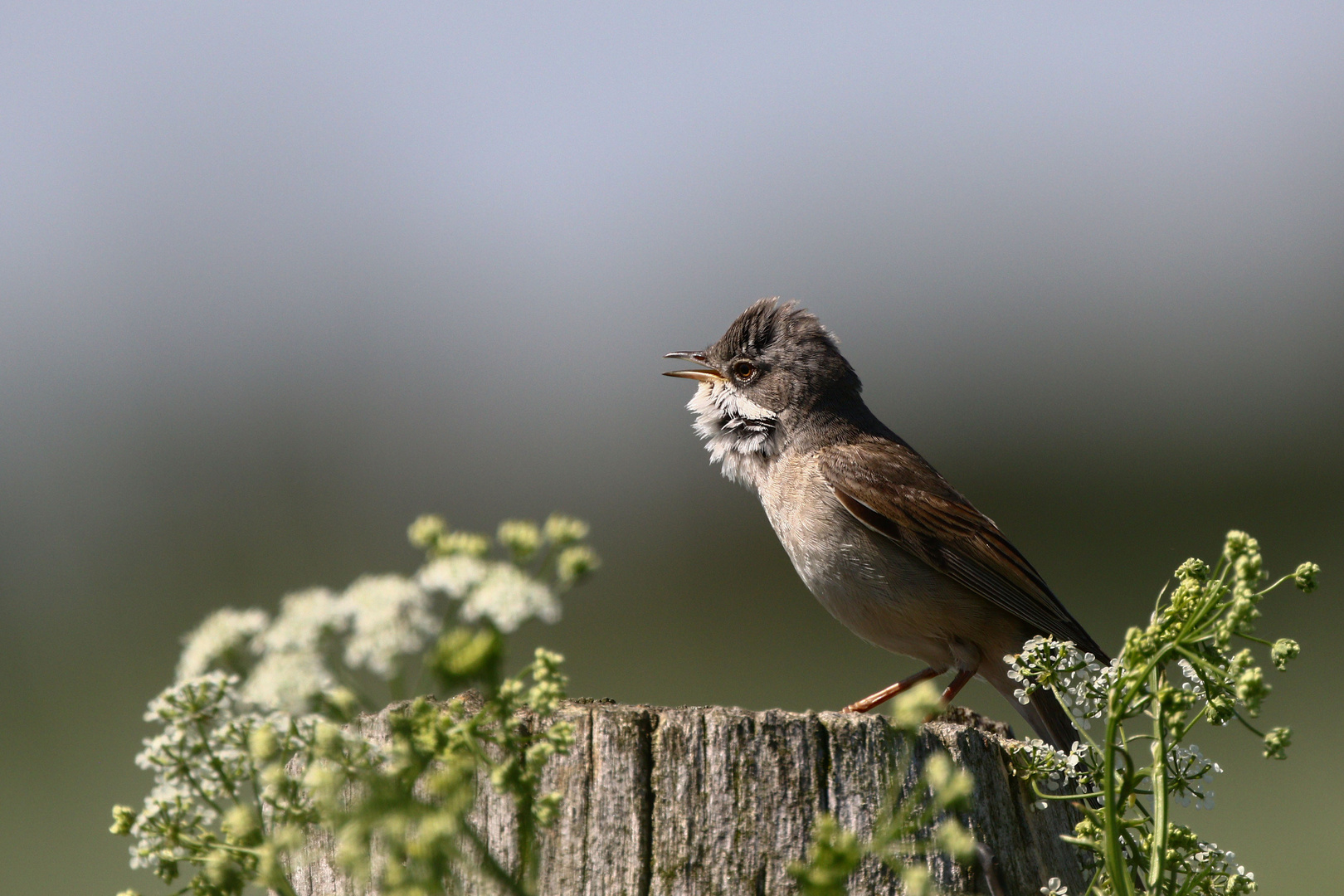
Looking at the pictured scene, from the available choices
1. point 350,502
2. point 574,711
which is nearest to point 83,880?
point 574,711

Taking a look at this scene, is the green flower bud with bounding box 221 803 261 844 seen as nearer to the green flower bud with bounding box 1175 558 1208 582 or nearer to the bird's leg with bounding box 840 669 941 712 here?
the green flower bud with bounding box 1175 558 1208 582

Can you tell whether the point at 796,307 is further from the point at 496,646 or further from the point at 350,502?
the point at 350,502

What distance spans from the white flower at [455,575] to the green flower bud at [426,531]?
3.5 inches

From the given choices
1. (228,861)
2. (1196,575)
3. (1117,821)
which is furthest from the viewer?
(1196,575)

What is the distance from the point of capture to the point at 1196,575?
2.33 metres

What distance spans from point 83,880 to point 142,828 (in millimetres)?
7253

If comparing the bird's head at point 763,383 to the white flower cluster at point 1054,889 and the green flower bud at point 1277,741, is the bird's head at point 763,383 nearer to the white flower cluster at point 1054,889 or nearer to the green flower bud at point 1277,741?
the white flower cluster at point 1054,889

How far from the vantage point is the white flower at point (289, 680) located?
1.49m

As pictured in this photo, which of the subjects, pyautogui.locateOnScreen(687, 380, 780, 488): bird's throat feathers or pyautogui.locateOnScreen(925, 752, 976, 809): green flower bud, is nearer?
pyautogui.locateOnScreen(925, 752, 976, 809): green flower bud

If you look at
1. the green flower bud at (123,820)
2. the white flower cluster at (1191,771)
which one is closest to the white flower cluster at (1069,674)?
the white flower cluster at (1191,771)

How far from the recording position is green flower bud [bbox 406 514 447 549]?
5.57ft

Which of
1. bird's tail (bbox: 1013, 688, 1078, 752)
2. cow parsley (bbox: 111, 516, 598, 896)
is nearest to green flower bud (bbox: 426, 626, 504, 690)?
cow parsley (bbox: 111, 516, 598, 896)

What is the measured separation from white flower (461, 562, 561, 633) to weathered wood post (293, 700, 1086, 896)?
39.7 inches

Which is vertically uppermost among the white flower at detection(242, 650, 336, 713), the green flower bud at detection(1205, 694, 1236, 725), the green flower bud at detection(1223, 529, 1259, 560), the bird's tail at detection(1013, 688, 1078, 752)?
the bird's tail at detection(1013, 688, 1078, 752)
